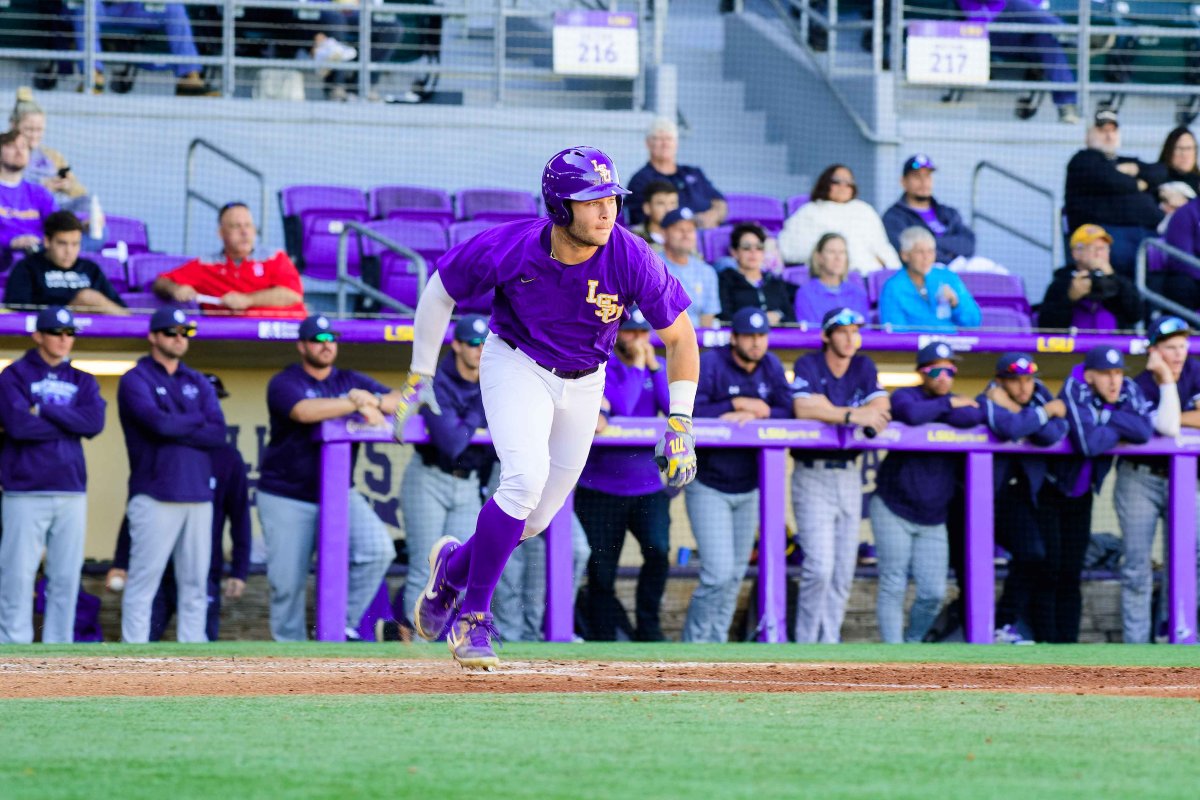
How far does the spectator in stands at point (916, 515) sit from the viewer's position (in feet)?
32.3

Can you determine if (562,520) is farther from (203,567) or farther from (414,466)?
(203,567)

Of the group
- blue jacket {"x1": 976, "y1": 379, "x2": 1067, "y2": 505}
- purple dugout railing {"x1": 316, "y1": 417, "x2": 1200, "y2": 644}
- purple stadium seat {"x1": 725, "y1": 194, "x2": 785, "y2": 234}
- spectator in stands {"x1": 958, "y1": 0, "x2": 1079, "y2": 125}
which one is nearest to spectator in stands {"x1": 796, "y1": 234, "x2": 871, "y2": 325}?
blue jacket {"x1": 976, "y1": 379, "x2": 1067, "y2": 505}

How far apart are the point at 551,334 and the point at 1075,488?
526 centimetres

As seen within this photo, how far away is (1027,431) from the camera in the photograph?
9906mm

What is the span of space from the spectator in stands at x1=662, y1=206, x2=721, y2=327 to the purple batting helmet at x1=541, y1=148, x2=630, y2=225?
15.8 feet

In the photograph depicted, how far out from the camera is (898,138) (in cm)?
1491

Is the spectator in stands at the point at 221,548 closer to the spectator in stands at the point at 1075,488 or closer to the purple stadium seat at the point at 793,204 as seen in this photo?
the spectator in stands at the point at 1075,488

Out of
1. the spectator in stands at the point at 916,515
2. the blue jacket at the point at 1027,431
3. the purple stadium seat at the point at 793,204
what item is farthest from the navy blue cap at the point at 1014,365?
the purple stadium seat at the point at 793,204

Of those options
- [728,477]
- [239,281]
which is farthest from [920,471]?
[239,281]

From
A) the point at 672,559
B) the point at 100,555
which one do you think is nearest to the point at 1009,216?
the point at 672,559

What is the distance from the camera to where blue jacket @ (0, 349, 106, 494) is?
919cm

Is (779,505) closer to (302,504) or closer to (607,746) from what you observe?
(302,504)

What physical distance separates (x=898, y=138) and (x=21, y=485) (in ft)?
27.7

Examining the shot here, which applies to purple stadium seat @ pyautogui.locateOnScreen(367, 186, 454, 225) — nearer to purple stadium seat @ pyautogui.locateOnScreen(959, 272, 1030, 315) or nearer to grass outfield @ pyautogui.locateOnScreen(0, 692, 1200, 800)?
purple stadium seat @ pyautogui.locateOnScreen(959, 272, 1030, 315)
